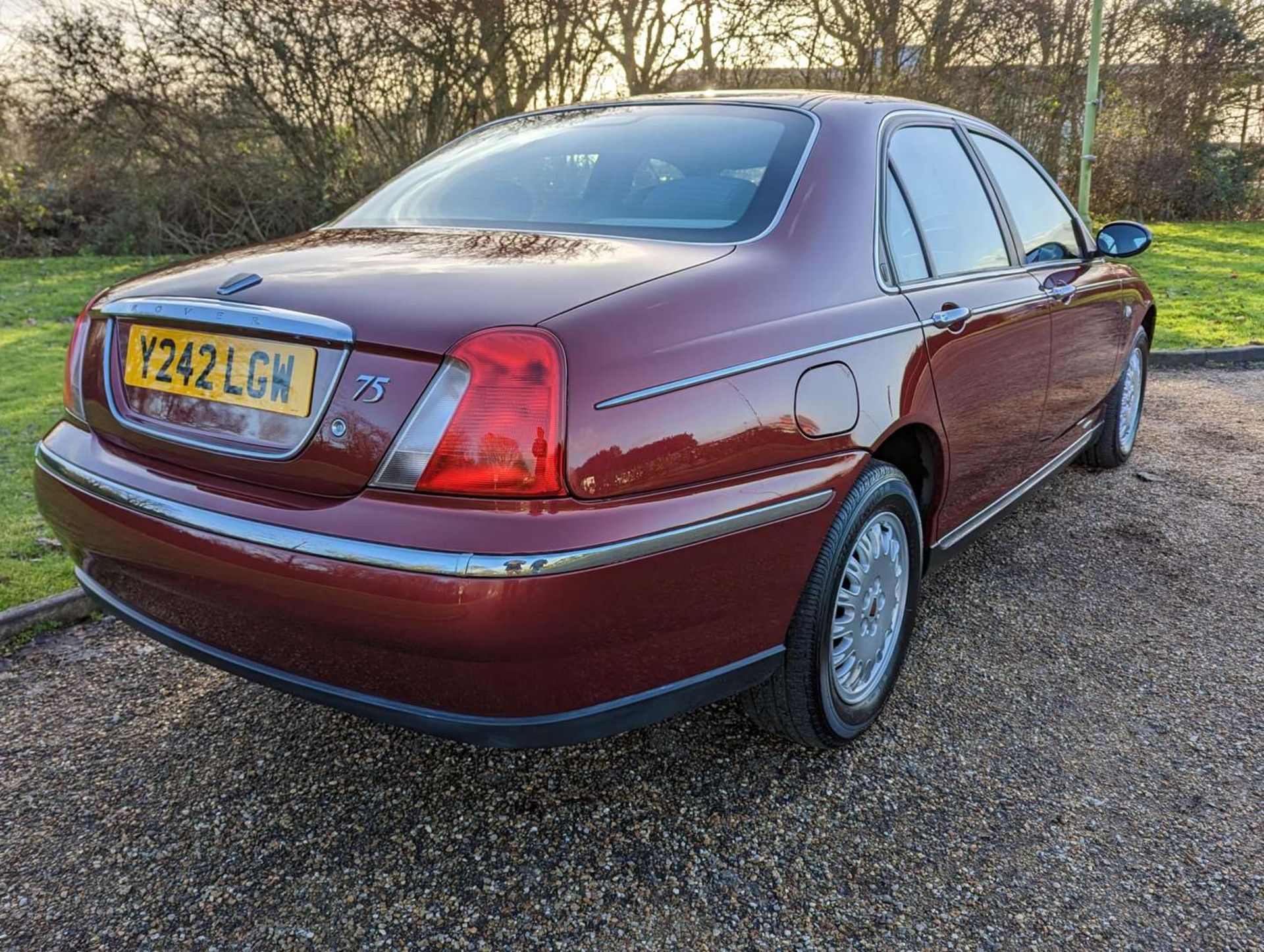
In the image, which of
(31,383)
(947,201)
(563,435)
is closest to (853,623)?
(563,435)

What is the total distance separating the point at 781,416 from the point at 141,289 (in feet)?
4.53

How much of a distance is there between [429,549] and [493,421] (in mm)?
232

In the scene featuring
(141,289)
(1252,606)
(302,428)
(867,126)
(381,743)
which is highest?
(867,126)

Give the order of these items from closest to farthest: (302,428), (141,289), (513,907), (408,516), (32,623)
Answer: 1. (408,516)
2. (302,428)
3. (513,907)
4. (141,289)
5. (32,623)

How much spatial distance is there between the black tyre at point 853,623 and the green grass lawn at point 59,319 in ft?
8.03

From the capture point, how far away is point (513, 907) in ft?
6.04

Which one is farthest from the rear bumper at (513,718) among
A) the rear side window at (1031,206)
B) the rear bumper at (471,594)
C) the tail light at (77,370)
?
the rear side window at (1031,206)

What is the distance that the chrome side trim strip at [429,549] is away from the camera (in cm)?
151

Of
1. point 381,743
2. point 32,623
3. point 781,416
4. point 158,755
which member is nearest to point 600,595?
point 781,416

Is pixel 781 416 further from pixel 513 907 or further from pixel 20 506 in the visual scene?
pixel 20 506

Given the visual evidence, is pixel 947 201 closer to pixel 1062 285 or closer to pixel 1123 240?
pixel 1062 285

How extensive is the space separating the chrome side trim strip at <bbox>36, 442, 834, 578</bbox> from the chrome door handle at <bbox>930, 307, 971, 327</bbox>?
72 cm

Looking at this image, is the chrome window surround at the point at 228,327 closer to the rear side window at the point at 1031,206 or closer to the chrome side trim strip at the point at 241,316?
the chrome side trim strip at the point at 241,316

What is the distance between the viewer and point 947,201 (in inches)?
110
